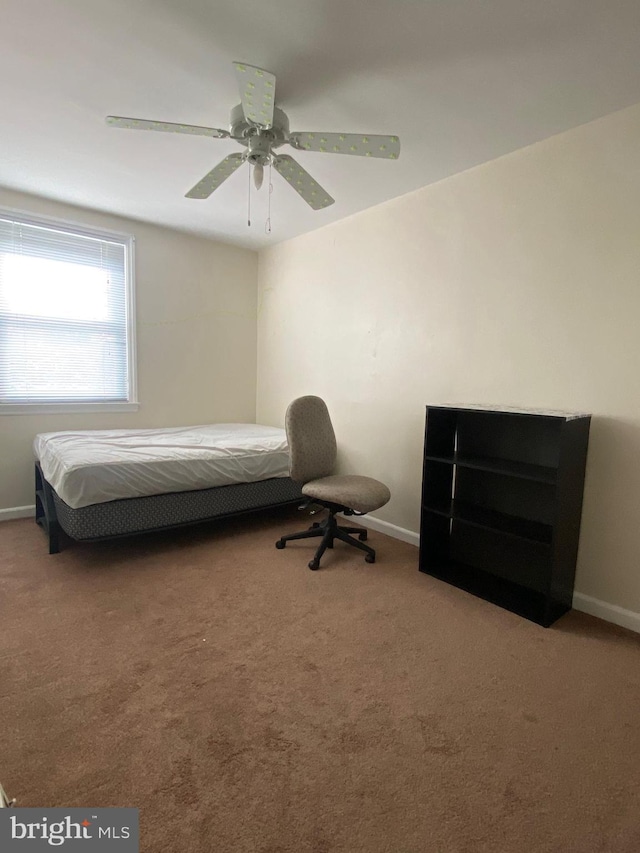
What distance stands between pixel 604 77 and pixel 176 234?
3.33 m

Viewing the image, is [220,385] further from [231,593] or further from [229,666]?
[229,666]

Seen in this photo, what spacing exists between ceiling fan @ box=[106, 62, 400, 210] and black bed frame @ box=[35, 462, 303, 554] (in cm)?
183

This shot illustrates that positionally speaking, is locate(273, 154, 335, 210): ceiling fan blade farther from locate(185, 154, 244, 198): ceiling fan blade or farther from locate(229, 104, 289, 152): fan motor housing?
locate(185, 154, 244, 198): ceiling fan blade

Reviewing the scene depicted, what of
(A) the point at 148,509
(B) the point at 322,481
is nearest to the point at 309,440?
(B) the point at 322,481

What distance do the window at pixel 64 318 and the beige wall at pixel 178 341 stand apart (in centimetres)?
11

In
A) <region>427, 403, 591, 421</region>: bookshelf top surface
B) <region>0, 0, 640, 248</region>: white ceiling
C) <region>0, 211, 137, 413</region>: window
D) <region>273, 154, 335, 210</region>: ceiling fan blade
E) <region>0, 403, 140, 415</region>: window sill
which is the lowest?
<region>0, 403, 140, 415</region>: window sill

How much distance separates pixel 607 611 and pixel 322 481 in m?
1.68

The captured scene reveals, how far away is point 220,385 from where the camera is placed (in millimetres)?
4336

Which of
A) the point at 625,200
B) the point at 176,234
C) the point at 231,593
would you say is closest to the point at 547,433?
the point at 625,200

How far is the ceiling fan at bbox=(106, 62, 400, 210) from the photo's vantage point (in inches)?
61.2

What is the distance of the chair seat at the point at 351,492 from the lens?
253 cm

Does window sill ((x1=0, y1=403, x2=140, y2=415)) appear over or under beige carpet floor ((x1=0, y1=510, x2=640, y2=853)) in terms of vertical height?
over

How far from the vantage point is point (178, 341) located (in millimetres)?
4008

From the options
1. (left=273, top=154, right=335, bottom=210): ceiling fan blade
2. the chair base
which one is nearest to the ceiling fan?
(left=273, top=154, right=335, bottom=210): ceiling fan blade
